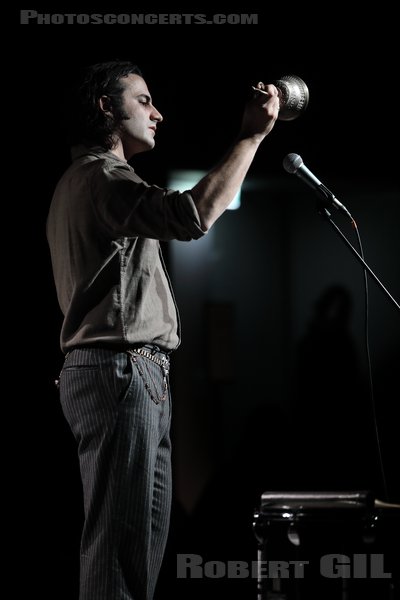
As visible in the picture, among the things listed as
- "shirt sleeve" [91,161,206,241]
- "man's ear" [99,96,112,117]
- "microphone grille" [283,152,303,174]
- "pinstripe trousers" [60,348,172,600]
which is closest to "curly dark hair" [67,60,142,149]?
"man's ear" [99,96,112,117]

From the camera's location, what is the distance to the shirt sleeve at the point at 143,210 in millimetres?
1611

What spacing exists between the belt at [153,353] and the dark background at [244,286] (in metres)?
1.17

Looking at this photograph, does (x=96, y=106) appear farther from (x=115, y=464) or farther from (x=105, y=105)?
(x=115, y=464)

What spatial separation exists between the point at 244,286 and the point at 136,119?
4.97ft

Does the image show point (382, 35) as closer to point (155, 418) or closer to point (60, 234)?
point (60, 234)

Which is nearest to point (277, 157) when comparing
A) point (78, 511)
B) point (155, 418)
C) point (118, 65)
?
point (118, 65)

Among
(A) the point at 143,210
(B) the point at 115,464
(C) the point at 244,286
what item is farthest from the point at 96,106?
(C) the point at 244,286

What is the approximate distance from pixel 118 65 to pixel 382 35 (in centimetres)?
139

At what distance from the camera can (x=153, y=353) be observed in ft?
5.76

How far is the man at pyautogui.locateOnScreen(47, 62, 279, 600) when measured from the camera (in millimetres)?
1624

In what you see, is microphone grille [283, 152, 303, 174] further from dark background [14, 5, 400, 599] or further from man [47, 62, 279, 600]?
dark background [14, 5, 400, 599]

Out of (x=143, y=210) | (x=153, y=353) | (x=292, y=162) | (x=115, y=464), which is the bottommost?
(x=115, y=464)

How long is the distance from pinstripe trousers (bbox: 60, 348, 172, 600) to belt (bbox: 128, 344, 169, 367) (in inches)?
0.5

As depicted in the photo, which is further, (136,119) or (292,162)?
(136,119)
